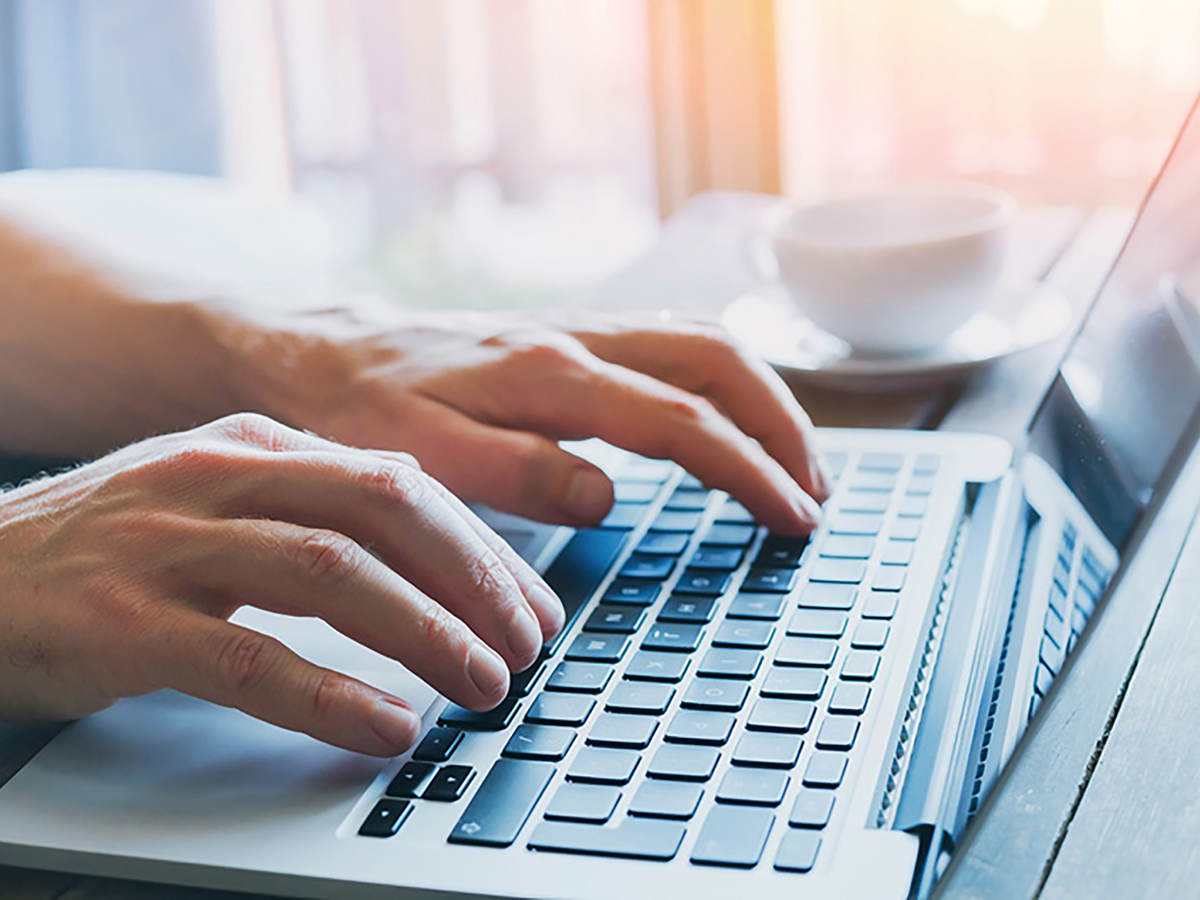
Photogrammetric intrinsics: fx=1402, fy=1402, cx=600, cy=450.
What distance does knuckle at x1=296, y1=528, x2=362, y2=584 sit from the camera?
1.58 feet

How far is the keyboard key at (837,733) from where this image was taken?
1.50 ft

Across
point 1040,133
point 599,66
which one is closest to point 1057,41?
point 1040,133

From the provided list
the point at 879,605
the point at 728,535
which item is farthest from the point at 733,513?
the point at 879,605

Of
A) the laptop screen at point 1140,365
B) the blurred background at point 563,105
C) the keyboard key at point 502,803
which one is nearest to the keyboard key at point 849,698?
the keyboard key at point 502,803

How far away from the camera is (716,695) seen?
0.50 metres

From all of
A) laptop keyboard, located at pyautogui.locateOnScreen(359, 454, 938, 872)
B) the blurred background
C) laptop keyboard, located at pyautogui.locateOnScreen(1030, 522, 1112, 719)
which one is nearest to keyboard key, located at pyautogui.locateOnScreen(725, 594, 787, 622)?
laptop keyboard, located at pyautogui.locateOnScreen(359, 454, 938, 872)

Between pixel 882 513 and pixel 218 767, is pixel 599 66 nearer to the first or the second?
pixel 882 513

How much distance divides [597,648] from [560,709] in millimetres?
52

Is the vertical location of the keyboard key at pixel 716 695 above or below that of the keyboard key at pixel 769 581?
above

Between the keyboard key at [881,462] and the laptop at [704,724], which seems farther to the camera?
the keyboard key at [881,462]

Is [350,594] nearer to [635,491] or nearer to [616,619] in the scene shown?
[616,619]

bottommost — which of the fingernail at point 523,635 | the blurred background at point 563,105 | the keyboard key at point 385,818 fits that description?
the blurred background at point 563,105

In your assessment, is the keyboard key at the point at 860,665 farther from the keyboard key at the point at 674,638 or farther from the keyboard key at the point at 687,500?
the keyboard key at the point at 687,500

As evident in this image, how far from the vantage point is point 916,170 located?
266cm
